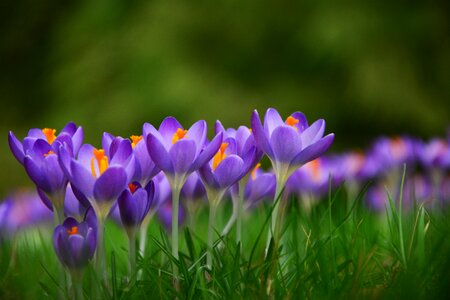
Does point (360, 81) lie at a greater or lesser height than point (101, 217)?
greater

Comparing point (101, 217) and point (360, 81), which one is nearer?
point (101, 217)

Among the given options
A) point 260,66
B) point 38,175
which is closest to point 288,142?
point 38,175

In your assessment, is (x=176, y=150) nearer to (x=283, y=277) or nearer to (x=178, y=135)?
(x=178, y=135)

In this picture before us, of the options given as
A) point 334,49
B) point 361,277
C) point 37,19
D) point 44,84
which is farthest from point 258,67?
point 361,277

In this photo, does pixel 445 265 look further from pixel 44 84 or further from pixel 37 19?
pixel 37 19

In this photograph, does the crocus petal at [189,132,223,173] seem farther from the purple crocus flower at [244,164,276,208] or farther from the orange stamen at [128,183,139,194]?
the purple crocus flower at [244,164,276,208]

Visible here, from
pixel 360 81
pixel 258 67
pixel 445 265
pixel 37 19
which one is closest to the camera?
pixel 445 265
